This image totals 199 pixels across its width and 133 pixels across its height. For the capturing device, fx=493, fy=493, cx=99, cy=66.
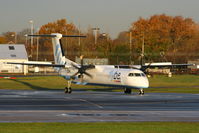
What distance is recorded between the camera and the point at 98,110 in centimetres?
3078

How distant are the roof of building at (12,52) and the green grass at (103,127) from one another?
96.3m

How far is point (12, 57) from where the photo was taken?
11806cm

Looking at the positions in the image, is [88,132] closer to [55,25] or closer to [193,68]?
[193,68]

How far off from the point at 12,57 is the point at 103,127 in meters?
97.8

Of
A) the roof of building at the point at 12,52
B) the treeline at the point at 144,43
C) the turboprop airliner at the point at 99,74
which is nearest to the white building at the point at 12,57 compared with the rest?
the roof of building at the point at 12,52

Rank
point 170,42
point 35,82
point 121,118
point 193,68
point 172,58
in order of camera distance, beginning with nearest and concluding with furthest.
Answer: point 121,118
point 35,82
point 193,68
point 172,58
point 170,42

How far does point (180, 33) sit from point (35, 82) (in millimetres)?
73114

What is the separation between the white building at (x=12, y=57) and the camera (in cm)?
11431

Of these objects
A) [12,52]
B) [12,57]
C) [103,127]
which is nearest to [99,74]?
[103,127]

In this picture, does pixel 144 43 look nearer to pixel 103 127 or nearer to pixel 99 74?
pixel 99 74

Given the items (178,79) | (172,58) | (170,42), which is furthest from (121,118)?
(170,42)

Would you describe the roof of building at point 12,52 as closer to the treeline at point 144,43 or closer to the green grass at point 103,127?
the treeline at point 144,43

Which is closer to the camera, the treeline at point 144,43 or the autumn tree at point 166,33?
the treeline at point 144,43

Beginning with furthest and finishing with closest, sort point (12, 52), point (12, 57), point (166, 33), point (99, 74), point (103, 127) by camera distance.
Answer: point (166, 33) → point (12, 52) → point (12, 57) → point (99, 74) → point (103, 127)
